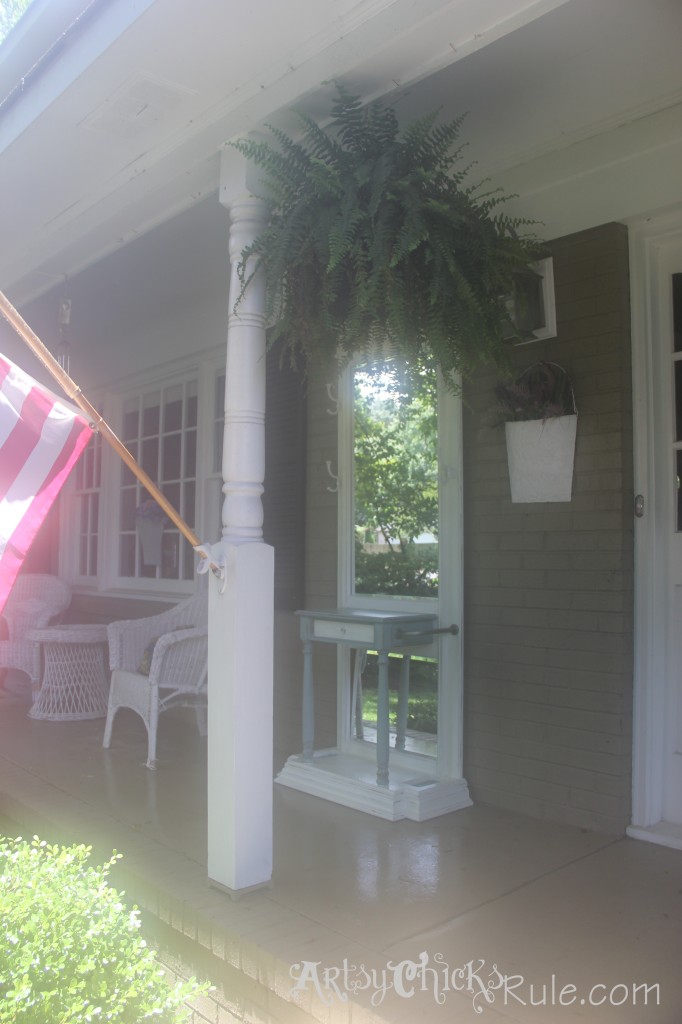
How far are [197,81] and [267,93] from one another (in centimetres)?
25

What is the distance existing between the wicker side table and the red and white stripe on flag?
10.7 feet

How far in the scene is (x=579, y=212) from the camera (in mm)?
3508

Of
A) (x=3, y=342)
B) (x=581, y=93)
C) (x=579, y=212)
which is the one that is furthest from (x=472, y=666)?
(x=3, y=342)

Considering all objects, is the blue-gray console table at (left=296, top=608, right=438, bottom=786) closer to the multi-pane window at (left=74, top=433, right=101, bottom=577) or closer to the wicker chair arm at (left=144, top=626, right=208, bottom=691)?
the wicker chair arm at (left=144, top=626, right=208, bottom=691)

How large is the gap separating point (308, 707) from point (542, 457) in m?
1.71

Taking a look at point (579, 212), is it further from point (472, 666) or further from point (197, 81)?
point (472, 666)

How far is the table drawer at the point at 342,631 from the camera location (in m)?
3.78

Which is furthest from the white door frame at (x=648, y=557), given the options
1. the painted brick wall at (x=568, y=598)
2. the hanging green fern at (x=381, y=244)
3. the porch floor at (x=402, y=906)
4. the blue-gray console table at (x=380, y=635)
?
the blue-gray console table at (x=380, y=635)

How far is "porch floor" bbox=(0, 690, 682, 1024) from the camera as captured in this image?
2.22m

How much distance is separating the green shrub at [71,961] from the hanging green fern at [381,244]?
1898mm
